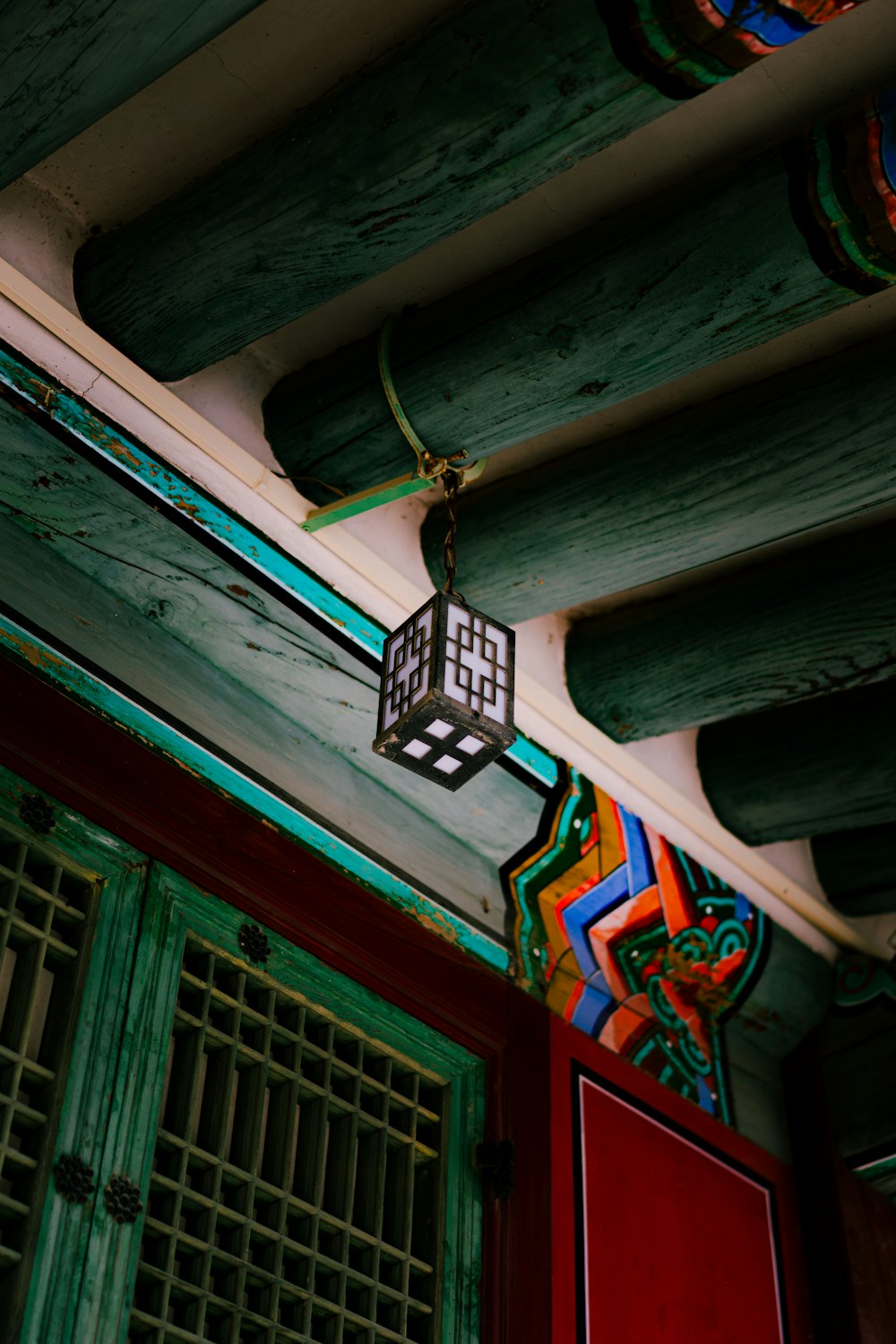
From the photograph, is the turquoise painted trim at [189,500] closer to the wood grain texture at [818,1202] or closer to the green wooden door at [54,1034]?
the green wooden door at [54,1034]

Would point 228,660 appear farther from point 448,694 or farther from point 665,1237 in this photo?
point 665,1237

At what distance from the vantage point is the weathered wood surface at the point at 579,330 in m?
2.48

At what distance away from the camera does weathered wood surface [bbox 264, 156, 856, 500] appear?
8.13ft

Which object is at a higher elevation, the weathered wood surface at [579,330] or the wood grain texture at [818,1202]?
the weathered wood surface at [579,330]

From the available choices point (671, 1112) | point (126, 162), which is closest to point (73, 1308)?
point (671, 1112)

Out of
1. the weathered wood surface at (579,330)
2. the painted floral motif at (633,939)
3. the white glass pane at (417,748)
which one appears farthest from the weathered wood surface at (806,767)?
the white glass pane at (417,748)

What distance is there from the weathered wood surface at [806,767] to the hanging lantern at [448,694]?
4.62ft

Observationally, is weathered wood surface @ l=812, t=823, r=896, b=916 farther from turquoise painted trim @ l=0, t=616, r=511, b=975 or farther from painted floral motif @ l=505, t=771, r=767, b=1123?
turquoise painted trim @ l=0, t=616, r=511, b=975

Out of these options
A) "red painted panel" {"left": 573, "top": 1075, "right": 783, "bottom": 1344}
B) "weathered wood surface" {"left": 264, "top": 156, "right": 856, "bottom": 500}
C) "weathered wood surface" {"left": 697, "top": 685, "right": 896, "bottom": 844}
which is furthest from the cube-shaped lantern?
"weathered wood surface" {"left": 697, "top": 685, "right": 896, "bottom": 844}

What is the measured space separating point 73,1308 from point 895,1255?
89.0 inches

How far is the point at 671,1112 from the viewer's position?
3430mm

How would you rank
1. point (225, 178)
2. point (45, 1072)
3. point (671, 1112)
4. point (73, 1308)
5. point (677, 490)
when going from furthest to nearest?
1. point (671, 1112)
2. point (677, 490)
3. point (225, 178)
4. point (45, 1072)
5. point (73, 1308)

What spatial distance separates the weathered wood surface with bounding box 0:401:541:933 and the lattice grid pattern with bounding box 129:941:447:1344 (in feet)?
1.49

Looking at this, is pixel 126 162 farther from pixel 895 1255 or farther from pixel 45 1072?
pixel 895 1255
